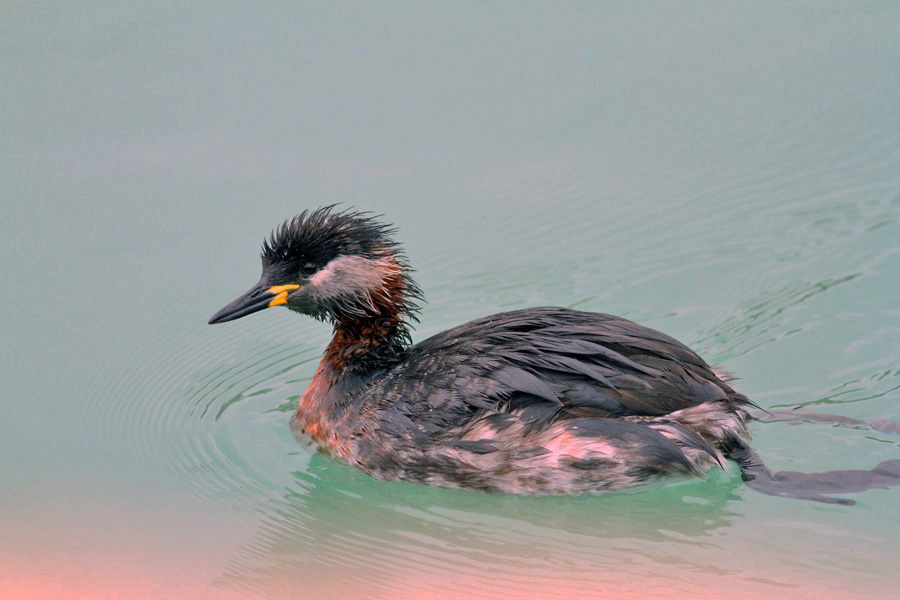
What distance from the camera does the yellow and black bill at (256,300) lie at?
6.22 m

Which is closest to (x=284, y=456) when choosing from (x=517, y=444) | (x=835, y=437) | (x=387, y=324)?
(x=387, y=324)

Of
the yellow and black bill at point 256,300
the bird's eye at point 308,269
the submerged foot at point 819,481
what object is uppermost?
the bird's eye at point 308,269

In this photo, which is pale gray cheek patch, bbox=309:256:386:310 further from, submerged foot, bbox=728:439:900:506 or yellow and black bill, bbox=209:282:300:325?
submerged foot, bbox=728:439:900:506

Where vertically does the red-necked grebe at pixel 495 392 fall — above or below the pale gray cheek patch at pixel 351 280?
below

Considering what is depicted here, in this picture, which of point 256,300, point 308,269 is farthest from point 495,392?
point 256,300

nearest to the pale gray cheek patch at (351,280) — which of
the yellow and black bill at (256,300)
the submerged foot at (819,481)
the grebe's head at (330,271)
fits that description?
the grebe's head at (330,271)

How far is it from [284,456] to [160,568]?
Result: 111 centimetres

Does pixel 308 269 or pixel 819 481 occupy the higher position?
pixel 308 269

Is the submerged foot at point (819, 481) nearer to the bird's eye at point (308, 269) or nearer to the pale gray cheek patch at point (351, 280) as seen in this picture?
the pale gray cheek patch at point (351, 280)

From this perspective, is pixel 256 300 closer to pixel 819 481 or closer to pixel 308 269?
pixel 308 269

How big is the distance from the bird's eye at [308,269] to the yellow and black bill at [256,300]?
83mm

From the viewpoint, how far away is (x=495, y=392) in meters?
5.68

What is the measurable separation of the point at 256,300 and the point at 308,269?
0.32 m

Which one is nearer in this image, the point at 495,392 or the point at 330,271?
the point at 495,392
